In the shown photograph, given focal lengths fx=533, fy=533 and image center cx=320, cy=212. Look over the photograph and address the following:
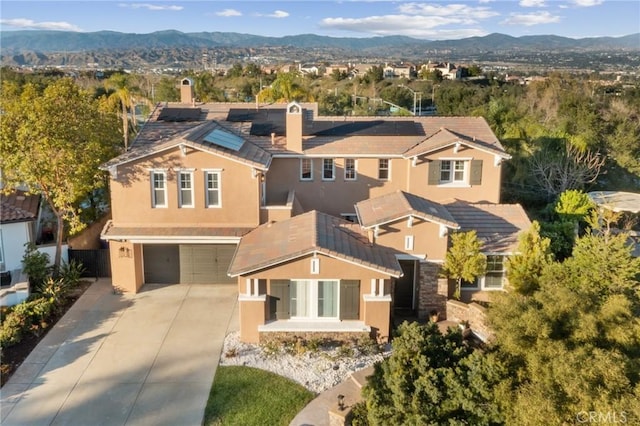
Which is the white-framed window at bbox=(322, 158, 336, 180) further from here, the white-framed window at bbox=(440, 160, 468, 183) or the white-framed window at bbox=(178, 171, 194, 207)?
the white-framed window at bbox=(178, 171, 194, 207)

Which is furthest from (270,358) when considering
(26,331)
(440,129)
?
(440,129)

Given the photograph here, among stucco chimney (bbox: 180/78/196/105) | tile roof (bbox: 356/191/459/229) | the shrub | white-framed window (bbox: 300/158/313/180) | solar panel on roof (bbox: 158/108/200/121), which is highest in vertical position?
stucco chimney (bbox: 180/78/196/105)

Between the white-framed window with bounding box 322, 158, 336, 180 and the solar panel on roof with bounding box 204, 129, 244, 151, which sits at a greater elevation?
the solar panel on roof with bounding box 204, 129, 244, 151

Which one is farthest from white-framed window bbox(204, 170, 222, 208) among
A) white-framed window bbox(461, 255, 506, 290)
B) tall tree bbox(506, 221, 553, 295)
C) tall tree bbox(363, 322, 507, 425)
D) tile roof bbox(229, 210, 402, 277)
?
tall tree bbox(506, 221, 553, 295)

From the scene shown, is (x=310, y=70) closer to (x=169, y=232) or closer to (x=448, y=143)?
(x=448, y=143)

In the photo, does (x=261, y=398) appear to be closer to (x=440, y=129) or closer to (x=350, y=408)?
(x=350, y=408)

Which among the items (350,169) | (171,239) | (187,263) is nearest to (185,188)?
(171,239)

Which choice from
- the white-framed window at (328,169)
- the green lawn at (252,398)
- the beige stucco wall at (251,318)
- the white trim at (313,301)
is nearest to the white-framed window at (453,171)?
the white-framed window at (328,169)
